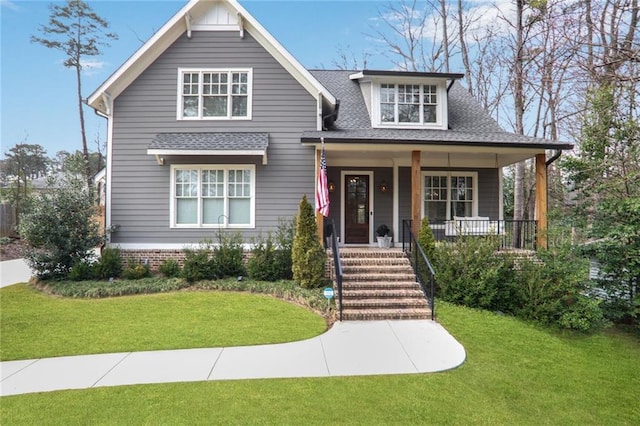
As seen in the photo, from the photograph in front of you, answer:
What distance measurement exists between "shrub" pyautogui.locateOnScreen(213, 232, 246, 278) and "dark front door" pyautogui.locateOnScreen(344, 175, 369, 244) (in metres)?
3.72

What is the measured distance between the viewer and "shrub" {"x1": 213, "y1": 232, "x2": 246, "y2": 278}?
9.21 m

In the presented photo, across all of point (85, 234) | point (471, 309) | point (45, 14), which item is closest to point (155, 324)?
point (85, 234)

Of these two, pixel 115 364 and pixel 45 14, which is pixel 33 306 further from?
pixel 45 14

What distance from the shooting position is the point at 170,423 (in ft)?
11.1

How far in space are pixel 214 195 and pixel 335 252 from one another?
444 cm

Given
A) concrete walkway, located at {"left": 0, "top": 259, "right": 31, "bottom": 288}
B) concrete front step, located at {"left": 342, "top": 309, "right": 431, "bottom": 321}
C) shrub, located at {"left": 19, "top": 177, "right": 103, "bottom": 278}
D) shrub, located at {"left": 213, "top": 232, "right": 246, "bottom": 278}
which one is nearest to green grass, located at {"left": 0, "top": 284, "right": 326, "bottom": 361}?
concrete front step, located at {"left": 342, "top": 309, "right": 431, "bottom": 321}

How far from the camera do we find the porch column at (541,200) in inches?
356

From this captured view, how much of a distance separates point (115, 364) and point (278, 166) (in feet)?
21.3

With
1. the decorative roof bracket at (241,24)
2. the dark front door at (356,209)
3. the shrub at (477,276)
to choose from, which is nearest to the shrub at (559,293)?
the shrub at (477,276)

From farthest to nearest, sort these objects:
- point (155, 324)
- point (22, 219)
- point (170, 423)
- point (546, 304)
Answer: point (22, 219) < point (546, 304) < point (155, 324) < point (170, 423)

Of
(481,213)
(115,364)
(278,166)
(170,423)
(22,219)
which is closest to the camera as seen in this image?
(170,423)

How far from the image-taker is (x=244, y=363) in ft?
15.8

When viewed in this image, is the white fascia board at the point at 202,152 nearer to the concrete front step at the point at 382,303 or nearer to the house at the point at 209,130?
the house at the point at 209,130

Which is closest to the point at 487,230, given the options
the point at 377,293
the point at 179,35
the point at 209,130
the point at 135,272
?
the point at 377,293
